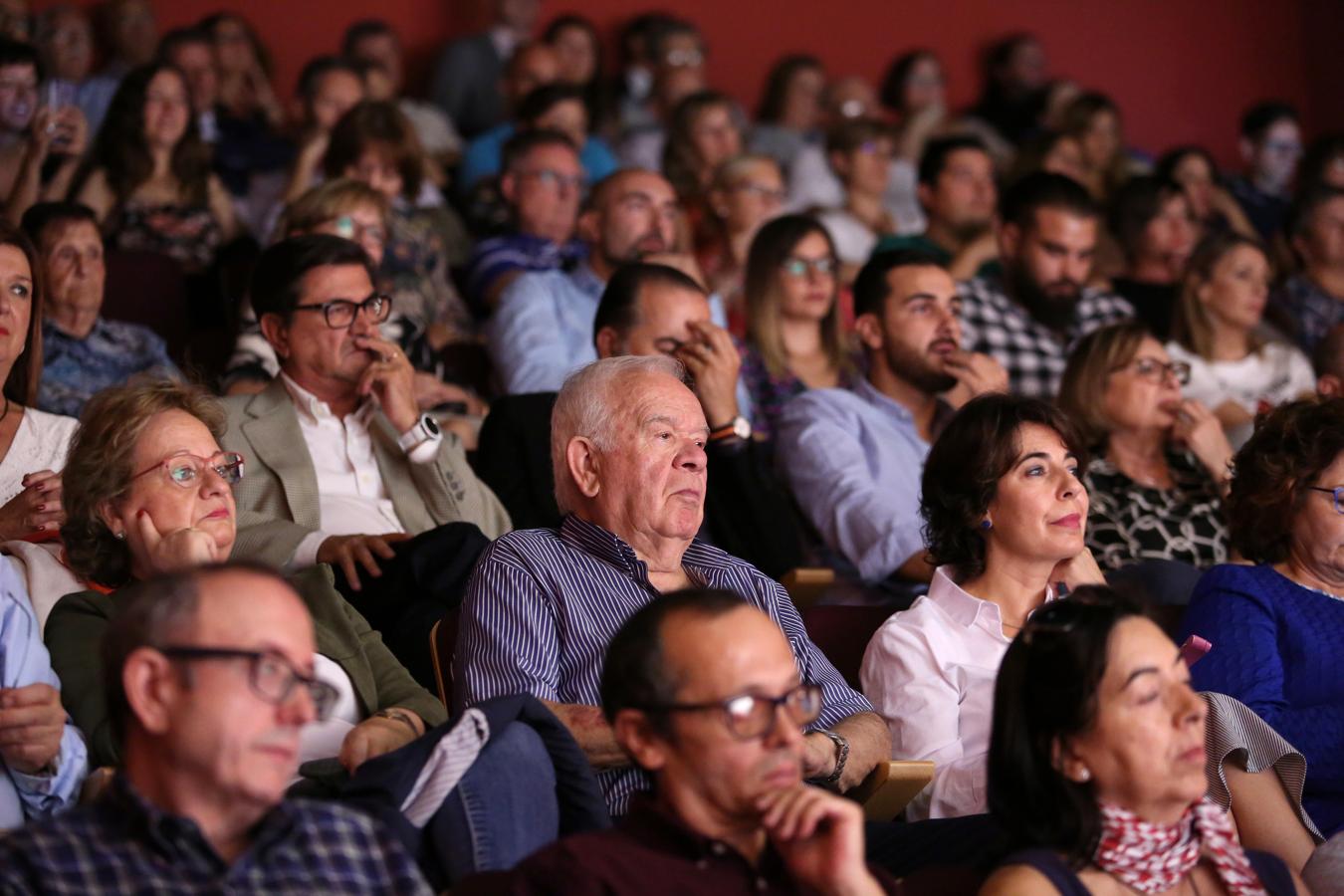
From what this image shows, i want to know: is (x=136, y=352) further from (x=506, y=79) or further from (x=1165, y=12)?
(x=1165, y=12)

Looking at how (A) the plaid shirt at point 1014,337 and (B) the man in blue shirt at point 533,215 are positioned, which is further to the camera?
(B) the man in blue shirt at point 533,215

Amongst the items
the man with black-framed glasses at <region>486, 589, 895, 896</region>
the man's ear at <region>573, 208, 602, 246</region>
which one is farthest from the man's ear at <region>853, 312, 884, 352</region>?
the man with black-framed glasses at <region>486, 589, 895, 896</region>

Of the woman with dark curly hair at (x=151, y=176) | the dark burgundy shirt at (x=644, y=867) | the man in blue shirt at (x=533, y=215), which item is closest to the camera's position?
the dark burgundy shirt at (x=644, y=867)

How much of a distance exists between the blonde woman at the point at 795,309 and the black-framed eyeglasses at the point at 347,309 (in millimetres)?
1152

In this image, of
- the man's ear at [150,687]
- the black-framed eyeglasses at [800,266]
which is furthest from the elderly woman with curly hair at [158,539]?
the black-framed eyeglasses at [800,266]

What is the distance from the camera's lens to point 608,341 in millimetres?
3621

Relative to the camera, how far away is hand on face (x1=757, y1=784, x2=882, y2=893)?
1.81 m

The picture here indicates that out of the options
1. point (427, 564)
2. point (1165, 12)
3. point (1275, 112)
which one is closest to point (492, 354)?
point (427, 564)

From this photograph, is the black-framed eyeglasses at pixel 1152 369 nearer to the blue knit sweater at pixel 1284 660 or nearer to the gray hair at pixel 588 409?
the blue knit sweater at pixel 1284 660

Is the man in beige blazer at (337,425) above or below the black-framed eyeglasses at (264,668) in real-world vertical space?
below

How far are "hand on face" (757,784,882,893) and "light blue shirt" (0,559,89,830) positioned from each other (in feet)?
3.12

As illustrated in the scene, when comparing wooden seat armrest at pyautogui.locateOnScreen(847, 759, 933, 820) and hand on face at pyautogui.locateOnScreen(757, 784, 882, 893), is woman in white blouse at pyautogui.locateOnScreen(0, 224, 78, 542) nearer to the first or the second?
wooden seat armrest at pyautogui.locateOnScreen(847, 759, 933, 820)

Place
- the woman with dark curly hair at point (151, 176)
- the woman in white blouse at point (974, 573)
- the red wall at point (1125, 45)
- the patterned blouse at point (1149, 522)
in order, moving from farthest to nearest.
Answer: the red wall at point (1125, 45) < the woman with dark curly hair at point (151, 176) < the patterned blouse at point (1149, 522) < the woman in white blouse at point (974, 573)

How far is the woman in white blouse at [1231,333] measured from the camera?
473 cm
